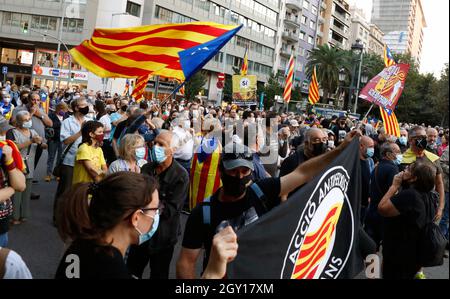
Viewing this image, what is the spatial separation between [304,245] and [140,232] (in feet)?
2.82

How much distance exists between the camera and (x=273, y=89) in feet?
164

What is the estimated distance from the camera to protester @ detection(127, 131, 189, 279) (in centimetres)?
372

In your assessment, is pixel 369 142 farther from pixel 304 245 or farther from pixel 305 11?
pixel 305 11

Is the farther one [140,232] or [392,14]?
[392,14]

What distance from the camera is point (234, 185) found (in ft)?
8.86

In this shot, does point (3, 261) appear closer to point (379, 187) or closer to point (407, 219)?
point (407, 219)

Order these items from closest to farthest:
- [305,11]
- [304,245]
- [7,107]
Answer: [304,245] < [7,107] < [305,11]

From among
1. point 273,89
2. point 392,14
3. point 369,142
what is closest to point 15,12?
point 273,89

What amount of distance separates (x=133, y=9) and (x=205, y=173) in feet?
134

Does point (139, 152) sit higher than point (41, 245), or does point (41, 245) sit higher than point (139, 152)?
point (139, 152)

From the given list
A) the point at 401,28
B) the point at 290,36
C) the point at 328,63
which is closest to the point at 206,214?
the point at 328,63

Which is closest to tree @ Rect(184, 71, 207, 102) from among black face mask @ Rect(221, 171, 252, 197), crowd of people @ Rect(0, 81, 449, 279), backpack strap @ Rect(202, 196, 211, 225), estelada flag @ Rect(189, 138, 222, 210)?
crowd of people @ Rect(0, 81, 449, 279)

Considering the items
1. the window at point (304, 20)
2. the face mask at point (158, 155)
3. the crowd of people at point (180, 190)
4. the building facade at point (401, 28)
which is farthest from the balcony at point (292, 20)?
the building facade at point (401, 28)

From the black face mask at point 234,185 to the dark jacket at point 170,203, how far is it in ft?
3.56
